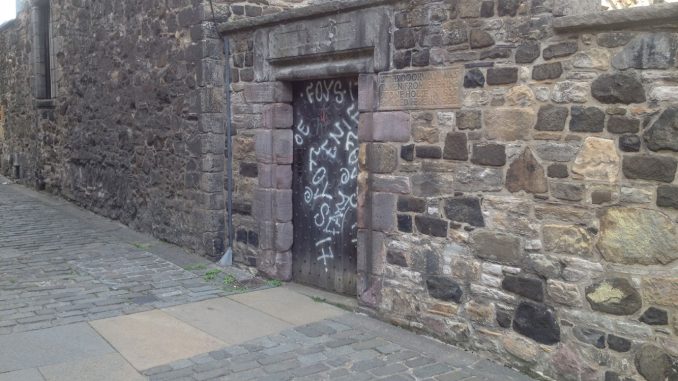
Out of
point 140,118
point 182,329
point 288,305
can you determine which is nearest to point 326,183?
point 288,305

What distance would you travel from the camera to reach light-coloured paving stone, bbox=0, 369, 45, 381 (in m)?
4.23

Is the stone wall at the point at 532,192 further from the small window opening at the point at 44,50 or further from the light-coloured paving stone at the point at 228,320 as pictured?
the small window opening at the point at 44,50

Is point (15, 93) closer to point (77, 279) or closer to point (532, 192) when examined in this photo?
point (77, 279)

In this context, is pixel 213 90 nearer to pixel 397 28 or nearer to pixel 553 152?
pixel 397 28

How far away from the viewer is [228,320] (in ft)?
18.4

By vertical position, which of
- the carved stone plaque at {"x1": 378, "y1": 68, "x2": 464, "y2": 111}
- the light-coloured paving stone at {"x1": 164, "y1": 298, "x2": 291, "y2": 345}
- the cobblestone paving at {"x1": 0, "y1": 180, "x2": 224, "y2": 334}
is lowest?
the light-coloured paving stone at {"x1": 164, "y1": 298, "x2": 291, "y2": 345}

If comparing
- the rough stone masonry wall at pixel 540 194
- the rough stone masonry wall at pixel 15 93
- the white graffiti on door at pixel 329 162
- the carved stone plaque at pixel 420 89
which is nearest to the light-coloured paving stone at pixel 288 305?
the white graffiti on door at pixel 329 162

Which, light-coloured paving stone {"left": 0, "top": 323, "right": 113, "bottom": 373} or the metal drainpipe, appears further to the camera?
the metal drainpipe

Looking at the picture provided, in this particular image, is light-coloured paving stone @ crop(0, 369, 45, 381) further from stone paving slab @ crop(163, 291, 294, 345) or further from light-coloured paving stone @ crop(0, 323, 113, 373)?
stone paving slab @ crop(163, 291, 294, 345)

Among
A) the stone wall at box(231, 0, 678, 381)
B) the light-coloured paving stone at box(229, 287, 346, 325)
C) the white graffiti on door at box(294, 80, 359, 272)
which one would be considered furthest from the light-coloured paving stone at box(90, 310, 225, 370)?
the white graffiti on door at box(294, 80, 359, 272)

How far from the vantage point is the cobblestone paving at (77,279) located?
5730 mm

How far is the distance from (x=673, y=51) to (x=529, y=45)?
3.09 ft

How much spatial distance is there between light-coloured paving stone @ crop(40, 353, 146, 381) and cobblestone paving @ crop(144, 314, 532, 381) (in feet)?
0.51

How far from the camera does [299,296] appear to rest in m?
6.35
